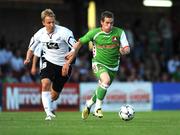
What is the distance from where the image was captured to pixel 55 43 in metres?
16.3

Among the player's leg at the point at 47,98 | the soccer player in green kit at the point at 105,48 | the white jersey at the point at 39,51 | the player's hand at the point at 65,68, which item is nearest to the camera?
the player's leg at the point at 47,98

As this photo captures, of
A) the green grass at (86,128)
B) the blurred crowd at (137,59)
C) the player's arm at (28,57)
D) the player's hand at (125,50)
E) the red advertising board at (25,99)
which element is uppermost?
the player's hand at (125,50)

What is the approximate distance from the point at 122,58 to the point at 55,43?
50.6 ft

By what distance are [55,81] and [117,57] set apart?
1714mm

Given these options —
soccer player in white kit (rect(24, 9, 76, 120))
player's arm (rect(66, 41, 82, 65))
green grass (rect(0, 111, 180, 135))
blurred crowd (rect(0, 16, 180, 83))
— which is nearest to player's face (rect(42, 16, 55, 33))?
soccer player in white kit (rect(24, 9, 76, 120))

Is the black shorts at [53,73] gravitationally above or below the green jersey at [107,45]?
below

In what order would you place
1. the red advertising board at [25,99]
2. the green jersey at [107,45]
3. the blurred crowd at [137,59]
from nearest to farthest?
1. the green jersey at [107,45]
2. the red advertising board at [25,99]
3. the blurred crowd at [137,59]

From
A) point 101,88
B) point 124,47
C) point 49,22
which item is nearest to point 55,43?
point 49,22

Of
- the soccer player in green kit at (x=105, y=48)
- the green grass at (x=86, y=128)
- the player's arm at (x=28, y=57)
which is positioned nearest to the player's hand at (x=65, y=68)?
the soccer player in green kit at (x=105, y=48)

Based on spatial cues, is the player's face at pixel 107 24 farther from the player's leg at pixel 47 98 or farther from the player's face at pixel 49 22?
the player's leg at pixel 47 98

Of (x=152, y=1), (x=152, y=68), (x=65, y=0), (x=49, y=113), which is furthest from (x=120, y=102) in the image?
(x=49, y=113)

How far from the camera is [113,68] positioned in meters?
16.2

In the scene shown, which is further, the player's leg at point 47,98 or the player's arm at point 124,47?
the player's leg at point 47,98

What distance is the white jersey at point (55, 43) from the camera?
16.2 m
